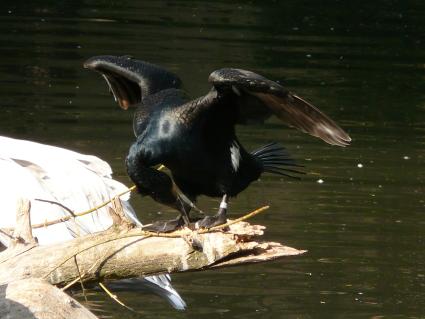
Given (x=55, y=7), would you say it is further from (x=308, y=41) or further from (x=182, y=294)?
(x=182, y=294)

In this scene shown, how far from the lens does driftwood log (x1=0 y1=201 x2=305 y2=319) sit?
461 centimetres

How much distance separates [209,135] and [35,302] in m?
1.53

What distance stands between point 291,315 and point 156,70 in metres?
1.52

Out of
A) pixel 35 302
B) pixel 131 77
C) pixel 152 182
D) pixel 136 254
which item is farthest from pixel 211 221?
pixel 131 77

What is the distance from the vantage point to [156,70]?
6.22 metres

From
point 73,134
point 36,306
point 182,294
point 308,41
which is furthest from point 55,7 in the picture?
point 36,306

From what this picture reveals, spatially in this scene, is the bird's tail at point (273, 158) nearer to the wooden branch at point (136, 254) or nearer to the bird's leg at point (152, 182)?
the bird's leg at point (152, 182)

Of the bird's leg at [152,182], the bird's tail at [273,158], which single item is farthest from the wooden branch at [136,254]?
the bird's tail at [273,158]

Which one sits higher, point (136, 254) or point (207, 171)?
point (207, 171)

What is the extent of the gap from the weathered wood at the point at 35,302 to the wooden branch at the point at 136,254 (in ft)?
1.22

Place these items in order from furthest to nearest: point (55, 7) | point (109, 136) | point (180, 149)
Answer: point (55, 7) → point (109, 136) → point (180, 149)

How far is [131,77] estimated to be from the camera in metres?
6.25

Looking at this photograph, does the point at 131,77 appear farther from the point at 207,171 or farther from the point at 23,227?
the point at 23,227

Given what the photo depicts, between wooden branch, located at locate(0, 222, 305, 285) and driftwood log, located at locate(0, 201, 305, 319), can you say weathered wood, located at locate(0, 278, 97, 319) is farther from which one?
wooden branch, located at locate(0, 222, 305, 285)
